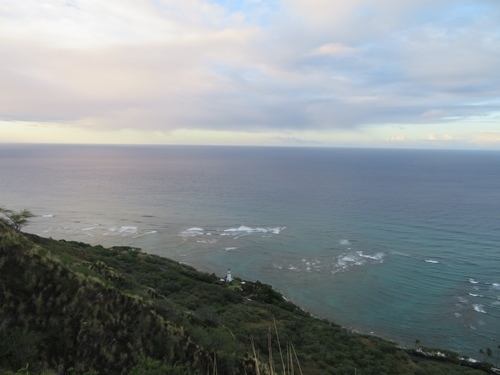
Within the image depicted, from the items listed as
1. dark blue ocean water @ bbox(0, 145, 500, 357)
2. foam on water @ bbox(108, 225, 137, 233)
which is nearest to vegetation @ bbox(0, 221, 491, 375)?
dark blue ocean water @ bbox(0, 145, 500, 357)

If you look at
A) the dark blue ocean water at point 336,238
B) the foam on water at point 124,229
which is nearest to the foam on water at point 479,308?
the dark blue ocean water at point 336,238

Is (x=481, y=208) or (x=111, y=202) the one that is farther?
(x=111, y=202)

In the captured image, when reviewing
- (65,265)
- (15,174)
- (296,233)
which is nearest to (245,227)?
(296,233)

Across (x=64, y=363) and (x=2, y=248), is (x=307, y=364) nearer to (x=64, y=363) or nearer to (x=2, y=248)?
(x=64, y=363)

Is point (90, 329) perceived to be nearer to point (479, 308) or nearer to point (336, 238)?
point (479, 308)

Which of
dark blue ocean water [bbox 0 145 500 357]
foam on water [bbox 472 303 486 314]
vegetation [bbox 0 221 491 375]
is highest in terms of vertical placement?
vegetation [bbox 0 221 491 375]

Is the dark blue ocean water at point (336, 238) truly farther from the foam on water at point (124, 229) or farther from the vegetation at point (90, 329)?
the vegetation at point (90, 329)

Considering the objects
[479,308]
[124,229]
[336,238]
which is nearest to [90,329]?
[479,308]

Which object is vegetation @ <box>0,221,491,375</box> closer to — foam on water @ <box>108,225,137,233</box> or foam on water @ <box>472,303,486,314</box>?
foam on water @ <box>472,303,486,314</box>
